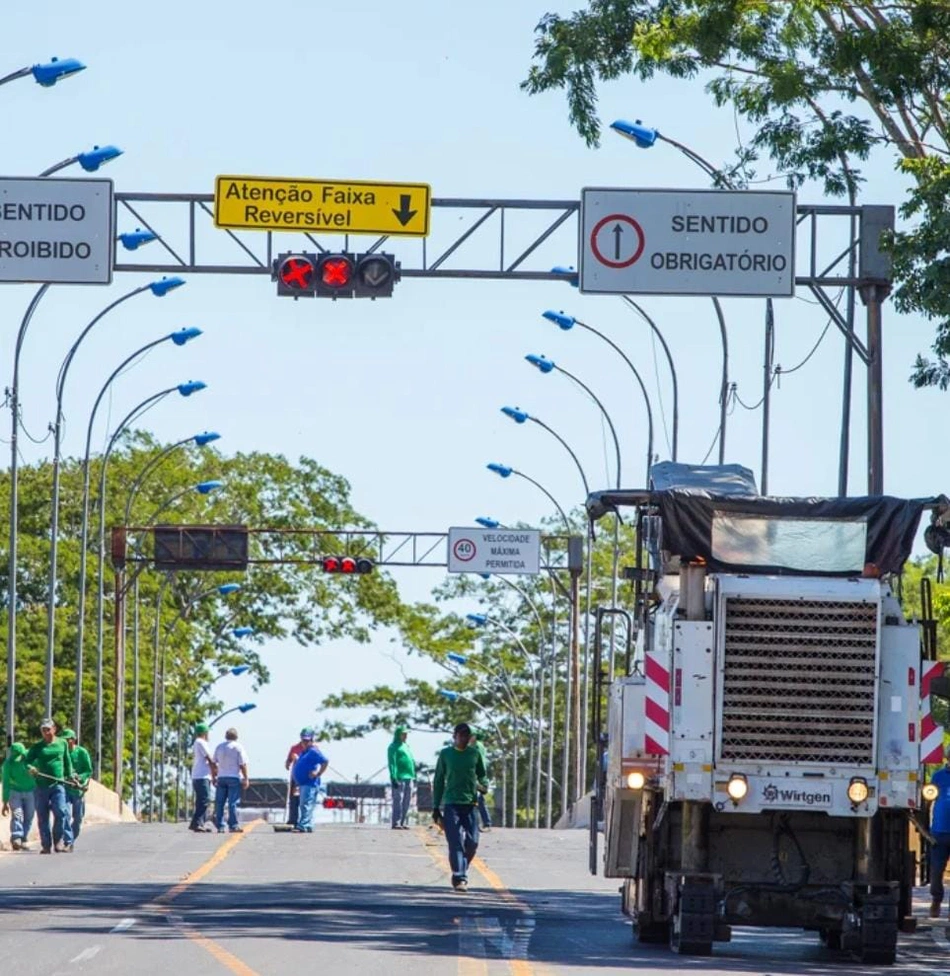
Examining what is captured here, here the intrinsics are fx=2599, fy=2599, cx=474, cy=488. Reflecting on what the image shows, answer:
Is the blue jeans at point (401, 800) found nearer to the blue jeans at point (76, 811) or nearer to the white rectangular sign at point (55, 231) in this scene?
the blue jeans at point (76, 811)

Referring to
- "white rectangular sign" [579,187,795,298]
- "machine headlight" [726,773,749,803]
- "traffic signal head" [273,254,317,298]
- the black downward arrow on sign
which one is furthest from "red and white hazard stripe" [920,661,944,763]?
"traffic signal head" [273,254,317,298]

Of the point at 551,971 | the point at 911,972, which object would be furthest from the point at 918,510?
the point at 551,971

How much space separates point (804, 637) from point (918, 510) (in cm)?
158

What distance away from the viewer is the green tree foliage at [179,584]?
84875 millimetres

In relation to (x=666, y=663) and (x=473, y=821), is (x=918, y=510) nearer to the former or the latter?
(x=666, y=663)

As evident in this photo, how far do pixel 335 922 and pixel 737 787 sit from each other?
425 centimetres

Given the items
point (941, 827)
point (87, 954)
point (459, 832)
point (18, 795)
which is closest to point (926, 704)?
point (87, 954)

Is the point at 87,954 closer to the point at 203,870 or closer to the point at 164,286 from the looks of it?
the point at 203,870

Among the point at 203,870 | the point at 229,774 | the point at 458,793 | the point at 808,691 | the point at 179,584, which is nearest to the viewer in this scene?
the point at 808,691

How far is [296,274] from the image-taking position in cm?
2806

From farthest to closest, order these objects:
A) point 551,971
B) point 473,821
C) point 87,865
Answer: point 87,865, point 473,821, point 551,971

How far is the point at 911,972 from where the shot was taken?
18.2 m

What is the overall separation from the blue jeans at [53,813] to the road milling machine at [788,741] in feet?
53.8

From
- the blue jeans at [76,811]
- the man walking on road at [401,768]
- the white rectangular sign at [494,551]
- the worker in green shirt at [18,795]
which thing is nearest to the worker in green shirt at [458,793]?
the worker in green shirt at [18,795]
